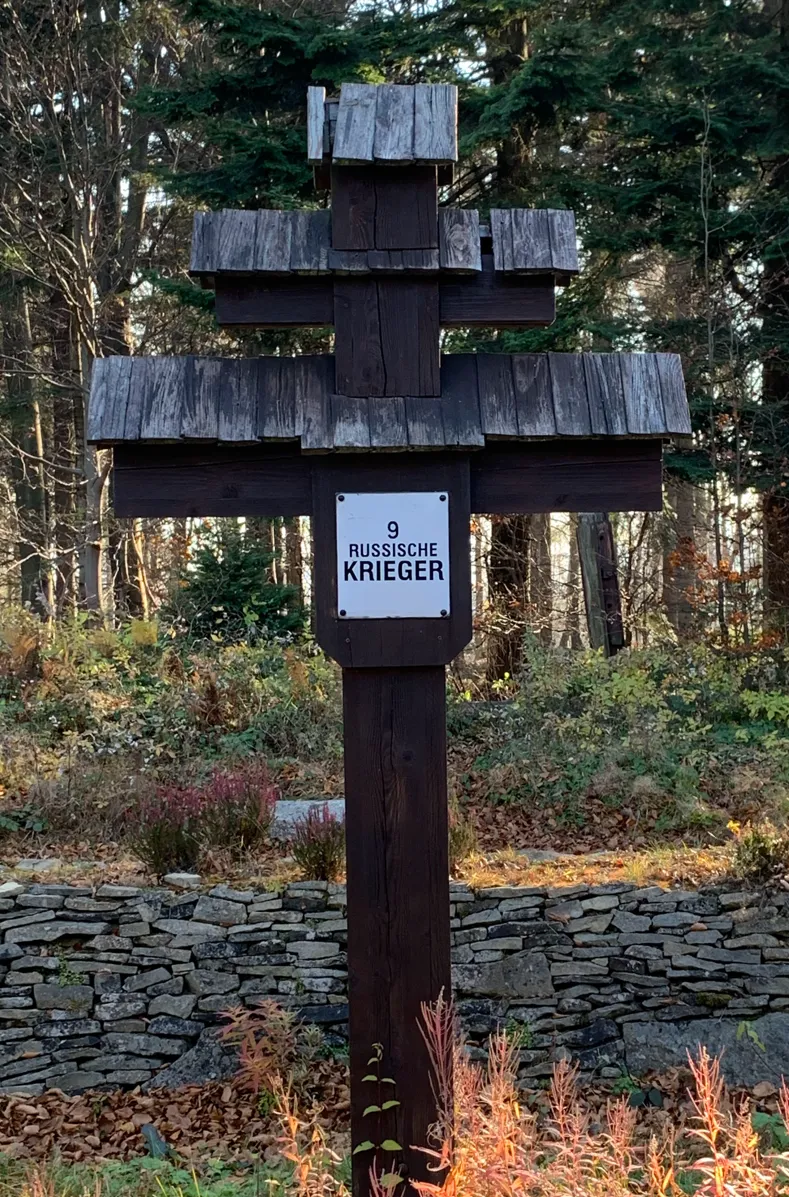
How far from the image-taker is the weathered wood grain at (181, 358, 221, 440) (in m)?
2.60

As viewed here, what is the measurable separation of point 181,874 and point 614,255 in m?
7.31

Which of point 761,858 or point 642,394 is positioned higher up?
point 642,394

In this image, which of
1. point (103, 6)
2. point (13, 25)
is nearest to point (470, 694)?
point (13, 25)

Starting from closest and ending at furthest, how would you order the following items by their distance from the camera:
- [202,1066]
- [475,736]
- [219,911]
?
[202,1066], [219,911], [475,736]

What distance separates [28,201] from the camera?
10.8 meters

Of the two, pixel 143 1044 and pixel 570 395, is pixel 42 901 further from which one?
pixel 570 395

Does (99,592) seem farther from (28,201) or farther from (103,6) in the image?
(103,6)

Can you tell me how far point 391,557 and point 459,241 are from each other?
0.87 m

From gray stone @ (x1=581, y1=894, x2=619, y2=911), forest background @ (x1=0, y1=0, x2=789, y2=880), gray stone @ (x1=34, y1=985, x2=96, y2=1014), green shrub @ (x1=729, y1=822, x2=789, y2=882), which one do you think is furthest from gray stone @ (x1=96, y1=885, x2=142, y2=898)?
green shrub @ (x1=729, y1=822, x2=789, y2=882)

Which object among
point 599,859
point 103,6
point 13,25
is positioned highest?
point 103,6

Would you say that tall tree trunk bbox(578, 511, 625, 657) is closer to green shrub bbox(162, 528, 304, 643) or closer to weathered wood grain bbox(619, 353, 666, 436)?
green shrub bbox(162, 528, 304, 643)

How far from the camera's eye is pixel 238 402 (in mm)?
2660

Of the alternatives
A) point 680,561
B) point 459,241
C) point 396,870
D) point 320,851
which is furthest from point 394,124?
point 680,561

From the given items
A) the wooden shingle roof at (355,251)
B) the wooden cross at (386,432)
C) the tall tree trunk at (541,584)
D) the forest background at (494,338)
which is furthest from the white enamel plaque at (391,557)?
the tall tree trunk at (541,584)
